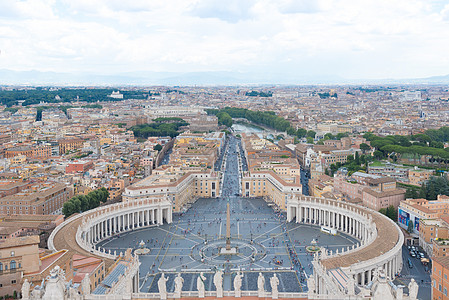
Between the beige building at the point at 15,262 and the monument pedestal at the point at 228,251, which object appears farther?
the monument pedestal at the point at 228,251

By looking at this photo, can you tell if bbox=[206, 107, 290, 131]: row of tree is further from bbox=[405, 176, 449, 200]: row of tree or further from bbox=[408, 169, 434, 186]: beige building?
bbox=[405, 176, 449, 200]: row of tree

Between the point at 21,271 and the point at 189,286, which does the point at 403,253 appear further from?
the point at 21,271

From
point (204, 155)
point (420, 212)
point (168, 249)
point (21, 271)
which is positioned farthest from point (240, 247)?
point (204, 155)

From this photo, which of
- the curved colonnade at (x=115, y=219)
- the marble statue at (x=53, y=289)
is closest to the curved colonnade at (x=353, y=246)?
the marble statue at (x=53, y=289)

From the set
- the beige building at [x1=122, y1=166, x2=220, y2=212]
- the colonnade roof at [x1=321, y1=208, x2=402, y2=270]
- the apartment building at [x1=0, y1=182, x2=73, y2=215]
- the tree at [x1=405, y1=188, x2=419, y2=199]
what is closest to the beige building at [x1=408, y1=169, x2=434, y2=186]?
the tree at [x1=405, y1=188, x2=419, y2=199]

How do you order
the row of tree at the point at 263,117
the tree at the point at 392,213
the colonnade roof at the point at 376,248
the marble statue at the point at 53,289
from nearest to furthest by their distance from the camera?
the marble statue at the point at 53,289 → the colonnade roof at the point at 376,248 → the tree at the point at 392,213 → the row of tree at the point at 263,117

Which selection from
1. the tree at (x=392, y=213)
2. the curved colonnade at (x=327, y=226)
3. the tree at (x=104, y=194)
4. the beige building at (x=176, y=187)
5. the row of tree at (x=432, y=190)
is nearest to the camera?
the curved colonnade at (x=327, y=226)

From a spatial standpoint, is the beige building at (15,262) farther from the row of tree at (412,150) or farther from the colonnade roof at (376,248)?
the row of tree at (412,150)
